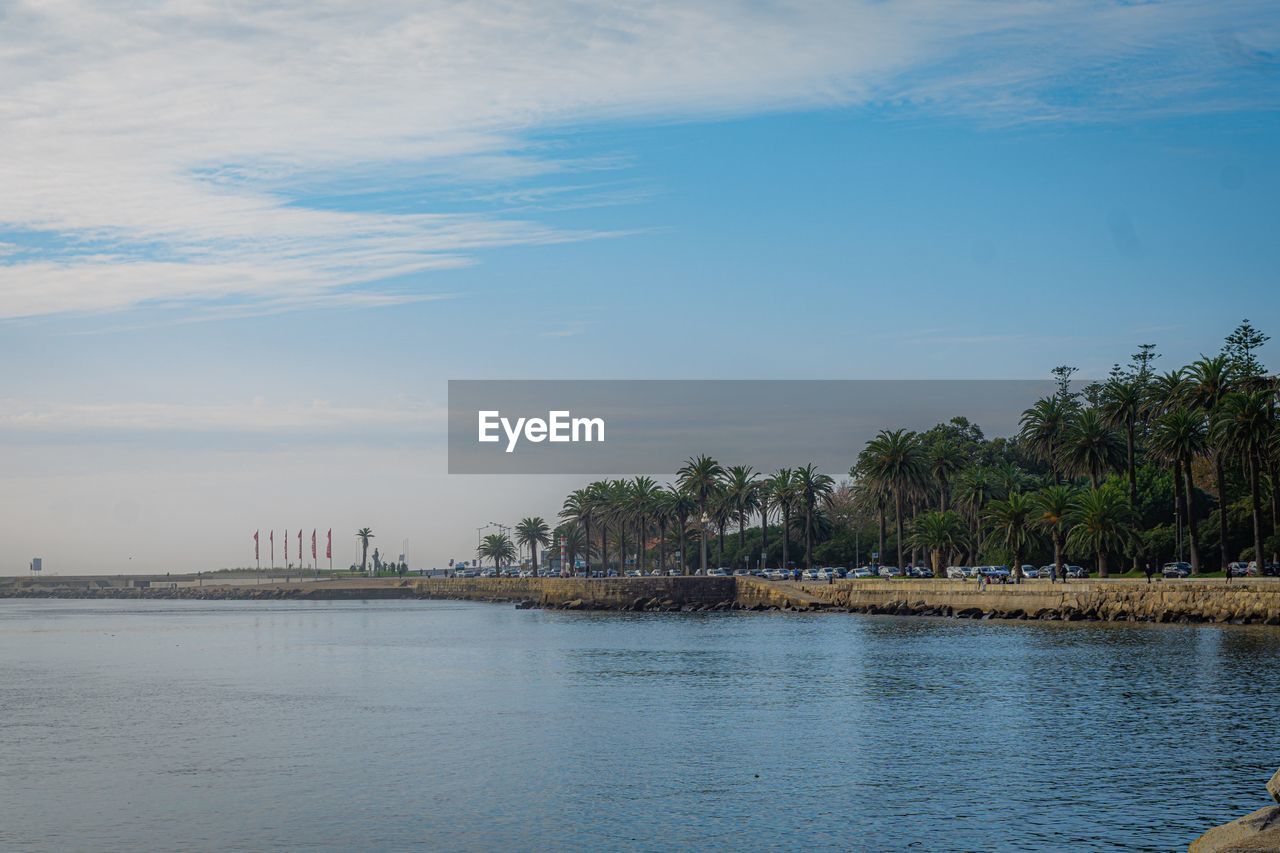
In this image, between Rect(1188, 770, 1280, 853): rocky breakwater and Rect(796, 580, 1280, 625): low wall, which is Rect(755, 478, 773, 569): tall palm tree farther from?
Rect(1188, 770, 1280, 853): rocky breakwater

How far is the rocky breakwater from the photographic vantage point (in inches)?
778

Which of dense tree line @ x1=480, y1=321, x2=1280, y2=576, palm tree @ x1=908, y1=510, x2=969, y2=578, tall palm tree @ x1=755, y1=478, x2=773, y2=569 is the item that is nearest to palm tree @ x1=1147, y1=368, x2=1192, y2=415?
dense tree line @ x1=480, y1=321, x2=1280, y2=576

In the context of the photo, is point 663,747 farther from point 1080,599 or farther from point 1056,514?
A: point 1056,514

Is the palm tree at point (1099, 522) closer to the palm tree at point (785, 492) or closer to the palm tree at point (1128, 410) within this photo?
the palm tree at point (1128, 410)

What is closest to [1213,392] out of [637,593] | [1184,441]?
[1184,441]

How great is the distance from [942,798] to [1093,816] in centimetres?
388

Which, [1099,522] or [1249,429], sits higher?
[1249,429]

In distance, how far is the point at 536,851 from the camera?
2916cm

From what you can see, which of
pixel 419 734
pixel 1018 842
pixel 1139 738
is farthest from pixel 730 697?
pixel 1018 842

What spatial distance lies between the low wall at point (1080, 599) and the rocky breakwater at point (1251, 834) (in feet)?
212

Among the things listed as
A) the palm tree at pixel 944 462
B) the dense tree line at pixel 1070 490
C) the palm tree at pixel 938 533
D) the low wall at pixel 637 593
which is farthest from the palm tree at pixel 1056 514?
the low wall at pixel 637 593

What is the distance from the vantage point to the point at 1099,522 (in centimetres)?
10106

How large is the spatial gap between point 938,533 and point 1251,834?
115m

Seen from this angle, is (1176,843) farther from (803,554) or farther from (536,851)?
(803,554)
